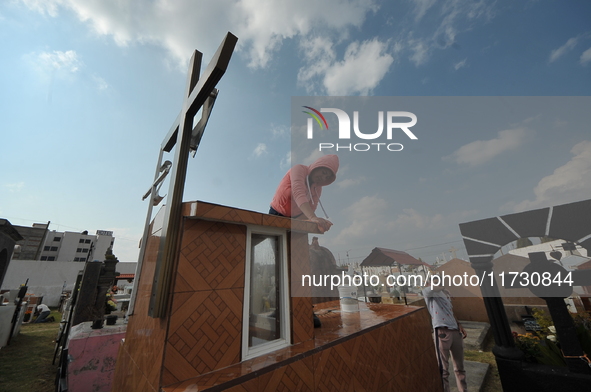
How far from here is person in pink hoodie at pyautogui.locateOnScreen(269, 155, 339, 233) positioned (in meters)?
3.22

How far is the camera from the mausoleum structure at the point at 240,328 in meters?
1.79

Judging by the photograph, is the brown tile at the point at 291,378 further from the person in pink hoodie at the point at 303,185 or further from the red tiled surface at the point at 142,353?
the person in pink hoodie at the point at 303,185

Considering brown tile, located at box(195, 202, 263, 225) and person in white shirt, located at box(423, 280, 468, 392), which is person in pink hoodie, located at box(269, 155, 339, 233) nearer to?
brown tile, located at box(195, 202, 263, 225)

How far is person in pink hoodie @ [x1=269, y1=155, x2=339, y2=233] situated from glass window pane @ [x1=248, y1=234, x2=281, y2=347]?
0.73m

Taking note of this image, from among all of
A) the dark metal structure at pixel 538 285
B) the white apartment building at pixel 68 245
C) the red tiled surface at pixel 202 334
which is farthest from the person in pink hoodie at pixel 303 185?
the white apartment building at pixel 68 245

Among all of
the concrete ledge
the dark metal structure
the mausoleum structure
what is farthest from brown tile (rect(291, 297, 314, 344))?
the concrete ledge

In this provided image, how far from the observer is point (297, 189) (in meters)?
3.21

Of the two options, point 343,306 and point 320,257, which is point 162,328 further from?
point 320,257

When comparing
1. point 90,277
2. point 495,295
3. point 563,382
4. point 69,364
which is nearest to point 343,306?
point 495,295

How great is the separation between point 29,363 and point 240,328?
9.86 meters

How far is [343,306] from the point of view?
4.59 m

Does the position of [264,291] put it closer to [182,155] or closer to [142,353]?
[142,353]

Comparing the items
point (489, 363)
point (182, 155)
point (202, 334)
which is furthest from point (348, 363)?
point (489, 363)

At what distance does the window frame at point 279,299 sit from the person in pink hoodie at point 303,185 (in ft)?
2.04
